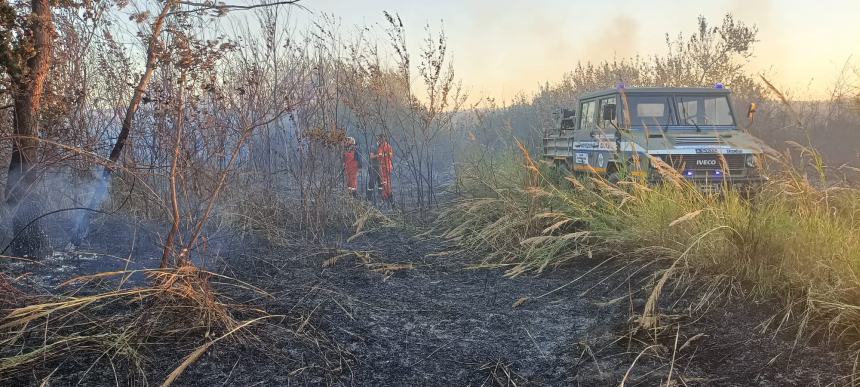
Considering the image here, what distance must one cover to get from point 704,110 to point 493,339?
17.6ft

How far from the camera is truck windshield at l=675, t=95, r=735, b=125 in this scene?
7.15 metres

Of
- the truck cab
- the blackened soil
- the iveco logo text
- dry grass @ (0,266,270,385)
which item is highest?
the truck cab

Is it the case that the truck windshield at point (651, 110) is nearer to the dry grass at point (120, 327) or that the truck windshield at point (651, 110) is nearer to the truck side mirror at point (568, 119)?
the truck side mirror at point (568, 119)

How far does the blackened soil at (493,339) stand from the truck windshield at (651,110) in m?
2.98

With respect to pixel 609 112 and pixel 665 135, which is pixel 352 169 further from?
pixel 665 135

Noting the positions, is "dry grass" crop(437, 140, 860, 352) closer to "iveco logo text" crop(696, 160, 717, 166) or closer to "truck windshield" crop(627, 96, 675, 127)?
A: "iveco logo text" crop(696, 160, 717, 166)

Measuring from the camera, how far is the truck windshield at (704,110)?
23.5ft

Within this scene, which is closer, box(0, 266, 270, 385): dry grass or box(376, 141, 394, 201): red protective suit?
box(0, 266, 270, 385): dry grass

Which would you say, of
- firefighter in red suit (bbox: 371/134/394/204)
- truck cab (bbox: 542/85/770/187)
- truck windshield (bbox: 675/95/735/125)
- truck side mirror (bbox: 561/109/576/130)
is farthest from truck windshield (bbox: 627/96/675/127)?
firefighter in red suit (bbox: 371/134/394/204)

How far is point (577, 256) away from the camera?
197 inches

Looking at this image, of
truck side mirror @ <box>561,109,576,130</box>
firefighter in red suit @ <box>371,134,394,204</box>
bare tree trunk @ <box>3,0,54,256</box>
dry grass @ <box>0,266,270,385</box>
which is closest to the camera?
dry grass @ <box>0,266,270,385</box>

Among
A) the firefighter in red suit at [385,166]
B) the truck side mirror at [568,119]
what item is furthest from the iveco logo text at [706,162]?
the firefighter in red suit at [385,166]

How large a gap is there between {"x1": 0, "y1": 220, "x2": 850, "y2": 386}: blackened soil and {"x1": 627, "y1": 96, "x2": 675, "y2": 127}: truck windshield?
2980mm

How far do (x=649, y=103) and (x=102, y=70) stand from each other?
691 centimetres
